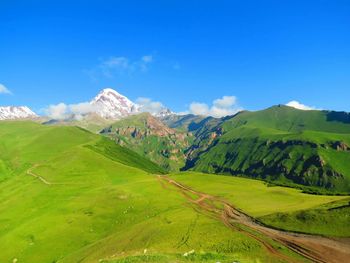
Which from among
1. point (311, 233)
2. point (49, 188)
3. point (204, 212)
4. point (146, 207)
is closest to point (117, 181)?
point (49, 188)

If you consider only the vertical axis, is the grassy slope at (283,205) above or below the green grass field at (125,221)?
above

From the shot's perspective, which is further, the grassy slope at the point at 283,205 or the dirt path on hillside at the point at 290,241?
the grassy slope at the point at 283,205

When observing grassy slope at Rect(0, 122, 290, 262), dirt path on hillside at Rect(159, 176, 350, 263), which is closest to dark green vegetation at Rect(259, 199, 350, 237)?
dirt path on hillside at Rect(159, 176, 350, 263)

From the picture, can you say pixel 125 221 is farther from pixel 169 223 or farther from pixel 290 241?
pixel 290 241

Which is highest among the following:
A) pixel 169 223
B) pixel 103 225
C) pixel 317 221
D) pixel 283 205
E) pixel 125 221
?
pixel 317 221

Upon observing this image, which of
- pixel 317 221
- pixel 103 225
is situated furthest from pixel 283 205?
pixel 103 225

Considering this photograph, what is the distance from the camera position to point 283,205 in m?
111

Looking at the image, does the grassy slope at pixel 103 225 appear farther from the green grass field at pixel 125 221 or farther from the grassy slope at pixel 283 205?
the grassy slope at pixel 283 205

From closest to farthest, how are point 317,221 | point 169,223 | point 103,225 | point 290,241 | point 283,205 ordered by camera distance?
point 290,241 < point 317,221 < point 169,223 < point 283,205 < point 103,225

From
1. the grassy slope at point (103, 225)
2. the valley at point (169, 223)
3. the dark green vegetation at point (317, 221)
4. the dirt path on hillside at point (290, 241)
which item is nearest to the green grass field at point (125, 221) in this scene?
the grassy slope at point (103, 225)

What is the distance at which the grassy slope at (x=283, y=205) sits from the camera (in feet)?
254

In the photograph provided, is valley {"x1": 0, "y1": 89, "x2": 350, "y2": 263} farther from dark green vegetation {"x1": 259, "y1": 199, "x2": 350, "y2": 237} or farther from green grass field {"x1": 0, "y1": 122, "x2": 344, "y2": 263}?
green grass field {"x1": 0, "y1": 122, "x2": 344, "y2": 263}

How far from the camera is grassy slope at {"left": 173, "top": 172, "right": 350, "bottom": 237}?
254 feet

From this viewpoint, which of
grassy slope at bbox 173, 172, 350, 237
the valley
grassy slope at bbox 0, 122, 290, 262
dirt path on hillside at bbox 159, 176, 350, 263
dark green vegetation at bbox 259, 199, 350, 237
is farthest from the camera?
grassy slope at bbox 173, 172, 350, 237
